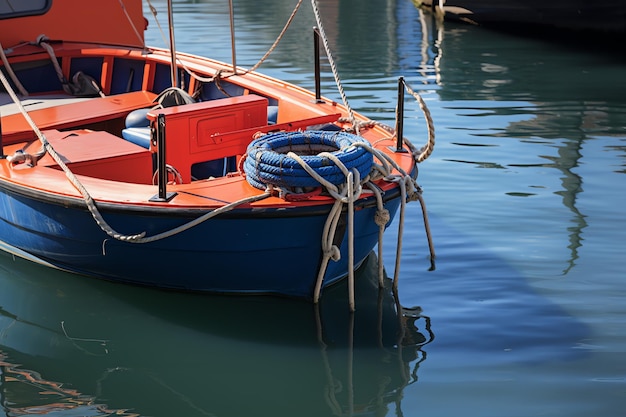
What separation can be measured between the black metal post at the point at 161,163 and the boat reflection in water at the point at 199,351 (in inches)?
31.0

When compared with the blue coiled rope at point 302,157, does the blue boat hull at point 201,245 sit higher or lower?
lower

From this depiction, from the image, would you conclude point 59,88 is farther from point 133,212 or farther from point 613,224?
point 613,224

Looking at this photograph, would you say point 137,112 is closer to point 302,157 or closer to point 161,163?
point 161,163

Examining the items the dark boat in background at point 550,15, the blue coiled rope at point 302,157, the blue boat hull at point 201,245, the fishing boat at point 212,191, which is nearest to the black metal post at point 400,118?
the fishing boat at point 212,191

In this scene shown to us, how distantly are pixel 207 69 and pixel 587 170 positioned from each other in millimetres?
3462

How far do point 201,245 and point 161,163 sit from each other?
1.77ft

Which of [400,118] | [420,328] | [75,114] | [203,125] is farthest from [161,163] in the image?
[75,114]

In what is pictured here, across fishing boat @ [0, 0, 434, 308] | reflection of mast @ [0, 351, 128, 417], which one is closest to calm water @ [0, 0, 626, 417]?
reflection of mast @ [0, 351, 128, 417]

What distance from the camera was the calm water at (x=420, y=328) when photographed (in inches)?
177

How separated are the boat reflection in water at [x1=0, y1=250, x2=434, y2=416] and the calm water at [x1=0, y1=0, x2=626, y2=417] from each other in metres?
0.01

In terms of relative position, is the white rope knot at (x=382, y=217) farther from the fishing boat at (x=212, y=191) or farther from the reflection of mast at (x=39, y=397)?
the reflection of mast at (x=39, y=397)

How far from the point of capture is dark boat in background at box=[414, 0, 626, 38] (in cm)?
1485

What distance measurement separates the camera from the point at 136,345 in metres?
5.09

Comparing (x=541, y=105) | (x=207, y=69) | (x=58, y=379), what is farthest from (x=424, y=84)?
(x=58, y=379)
